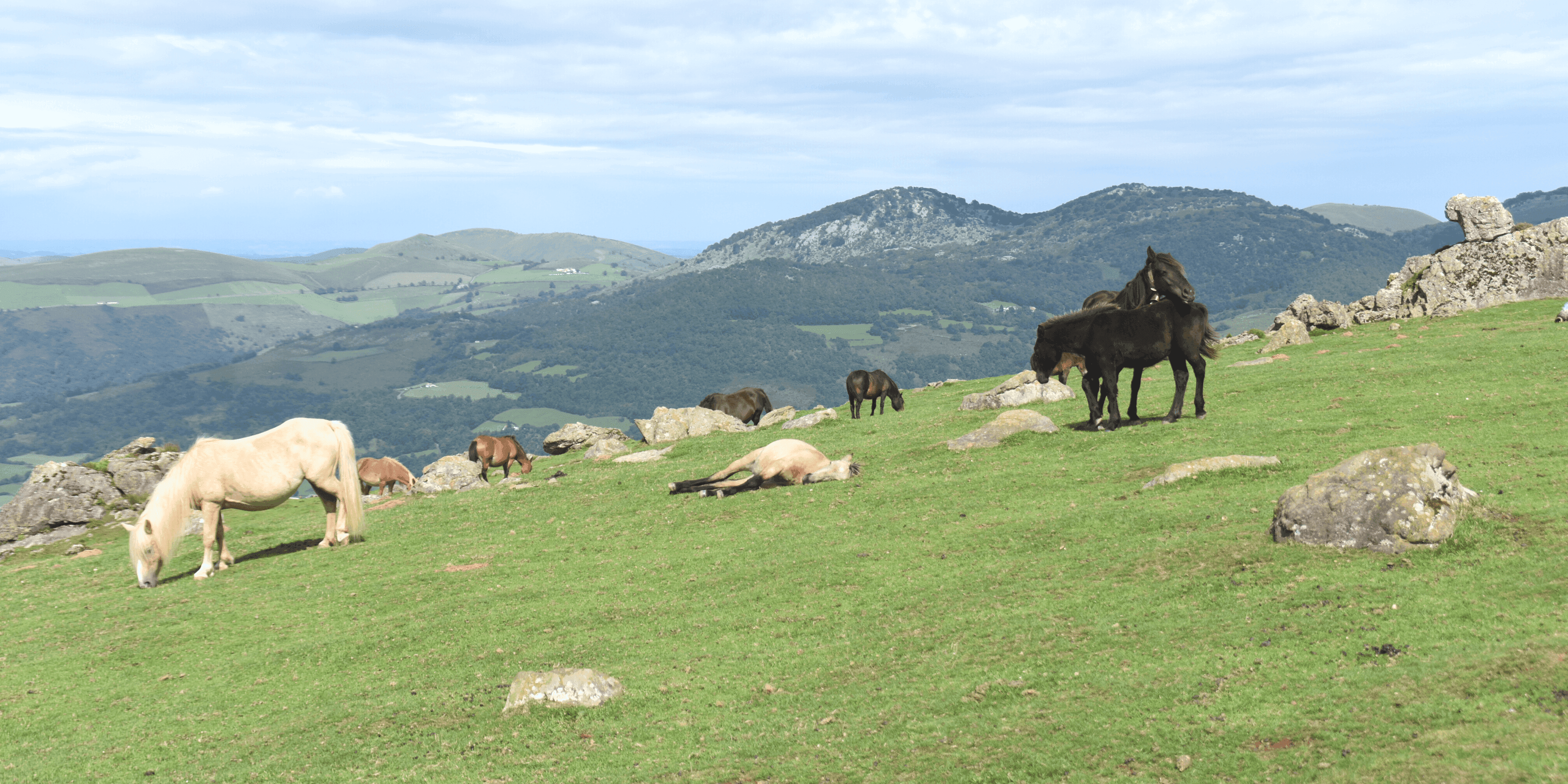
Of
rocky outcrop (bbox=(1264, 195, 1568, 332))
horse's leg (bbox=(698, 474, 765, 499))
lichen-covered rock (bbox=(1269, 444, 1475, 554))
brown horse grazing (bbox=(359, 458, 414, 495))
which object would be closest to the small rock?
brown horse grazing (bbox=(359, 458, 414, 495))

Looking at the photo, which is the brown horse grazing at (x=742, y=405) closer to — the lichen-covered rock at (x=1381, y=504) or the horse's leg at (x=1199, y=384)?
the horse's leg at (x=1199, y=384)

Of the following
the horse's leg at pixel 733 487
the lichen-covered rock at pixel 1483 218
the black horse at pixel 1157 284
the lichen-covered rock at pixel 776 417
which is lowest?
the lichen-covered rock at pixel 776 417

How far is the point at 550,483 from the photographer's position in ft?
89.6

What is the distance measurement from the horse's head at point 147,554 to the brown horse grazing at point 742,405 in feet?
82.5

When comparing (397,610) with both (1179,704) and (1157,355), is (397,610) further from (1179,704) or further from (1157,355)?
(1157,355)

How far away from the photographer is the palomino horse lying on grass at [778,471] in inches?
842

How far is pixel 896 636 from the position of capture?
38.8 feet

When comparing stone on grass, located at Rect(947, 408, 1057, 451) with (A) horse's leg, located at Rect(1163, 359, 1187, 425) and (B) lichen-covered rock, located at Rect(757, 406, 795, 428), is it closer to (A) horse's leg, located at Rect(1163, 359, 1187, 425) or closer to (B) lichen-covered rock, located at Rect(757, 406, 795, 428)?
(A) horse's leg, located at Rect(1163, 359, 1187, 425)

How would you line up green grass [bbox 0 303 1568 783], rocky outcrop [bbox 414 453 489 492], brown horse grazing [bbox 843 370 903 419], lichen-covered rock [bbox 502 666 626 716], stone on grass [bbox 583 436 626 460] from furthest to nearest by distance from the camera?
brown horse grazing [bbox 843 370 903 419]
stone on grass [bbox 583 436 626 460]
rocky outcrop [bbox 414 453 489 492]
lichen-covered rock [bbox 502 666 626 716]
green grass [bbox 0 303 1568 783]

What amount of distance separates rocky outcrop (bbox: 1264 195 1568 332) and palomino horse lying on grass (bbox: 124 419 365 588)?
3459cm

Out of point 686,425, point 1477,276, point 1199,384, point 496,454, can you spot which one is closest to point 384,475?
point 496,454

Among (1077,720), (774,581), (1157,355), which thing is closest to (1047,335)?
(1157,355)

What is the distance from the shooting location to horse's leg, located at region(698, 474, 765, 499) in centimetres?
2119

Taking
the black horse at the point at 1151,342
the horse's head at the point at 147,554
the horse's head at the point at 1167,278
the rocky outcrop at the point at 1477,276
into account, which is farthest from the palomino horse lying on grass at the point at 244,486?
the rocky outcrop at the point at 1477,276
